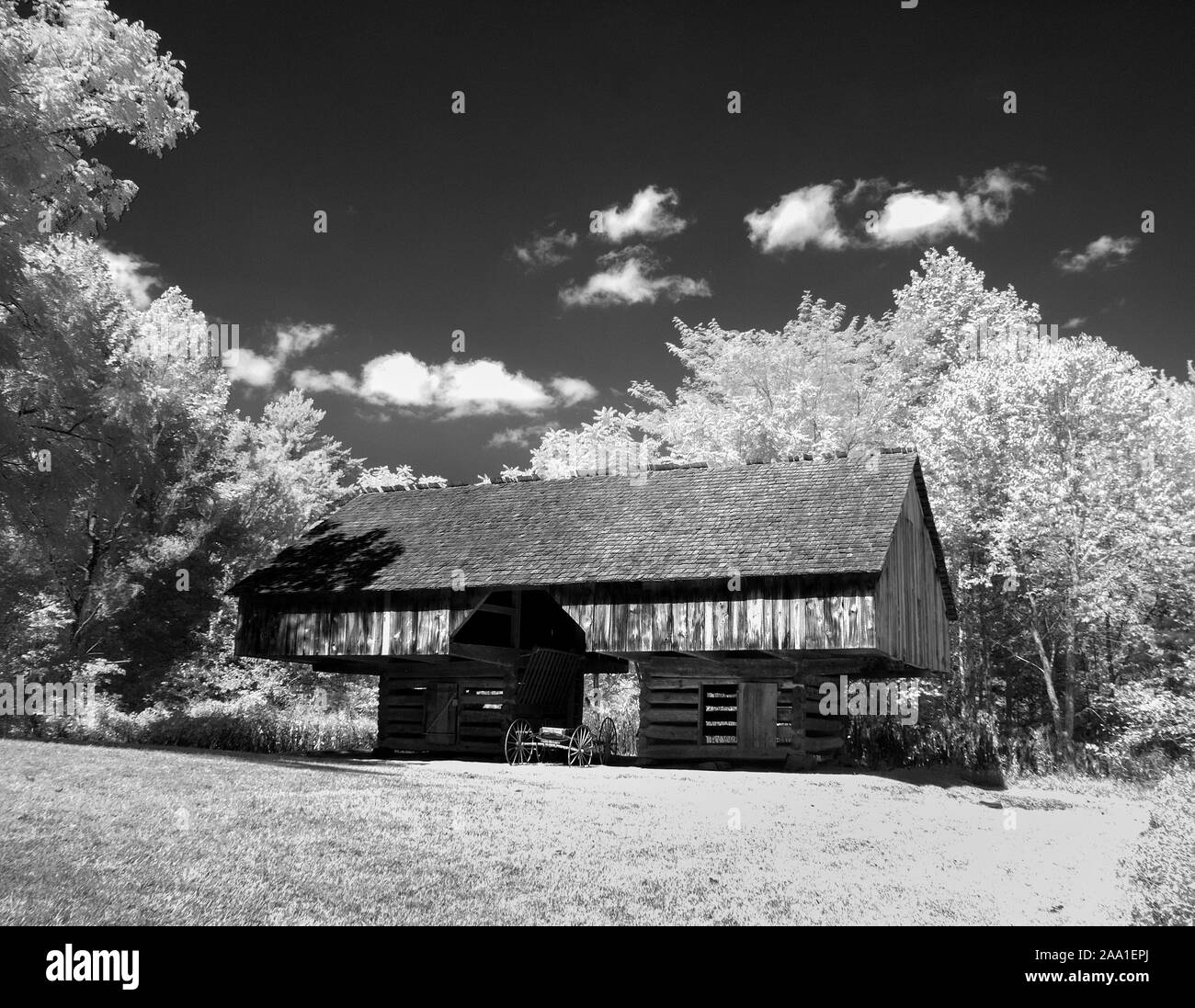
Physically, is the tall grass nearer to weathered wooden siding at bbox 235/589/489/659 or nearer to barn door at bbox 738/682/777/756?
weathered wooden siding at bbox 235/589/489/659

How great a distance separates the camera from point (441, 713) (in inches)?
1138

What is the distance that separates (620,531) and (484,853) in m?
15.3

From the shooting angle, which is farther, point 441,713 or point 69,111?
point 441,713

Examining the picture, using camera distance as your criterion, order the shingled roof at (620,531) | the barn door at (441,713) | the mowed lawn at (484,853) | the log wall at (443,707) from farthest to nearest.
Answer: the barn door at (441,713) → the log wall at (443,707) → the shingled roof at (620,531) → the mowed lawn at (484,853)

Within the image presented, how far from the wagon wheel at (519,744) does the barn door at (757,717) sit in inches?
184

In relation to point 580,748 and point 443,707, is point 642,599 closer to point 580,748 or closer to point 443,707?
point 580,748

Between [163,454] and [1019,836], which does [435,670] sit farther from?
[1019,836]

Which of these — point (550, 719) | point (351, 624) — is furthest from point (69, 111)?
point (550, 719)

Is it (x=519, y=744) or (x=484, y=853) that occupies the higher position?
(x=484, y=853)

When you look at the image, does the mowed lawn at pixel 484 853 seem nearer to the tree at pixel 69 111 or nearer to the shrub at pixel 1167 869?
the shrub at pixel 1167 869

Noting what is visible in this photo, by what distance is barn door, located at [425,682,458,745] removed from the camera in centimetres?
2869

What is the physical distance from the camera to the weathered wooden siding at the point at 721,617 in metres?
22.0

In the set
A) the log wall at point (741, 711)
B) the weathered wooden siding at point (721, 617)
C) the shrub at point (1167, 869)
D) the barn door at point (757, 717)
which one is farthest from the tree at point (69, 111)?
the shrub at point (1167, 869)
